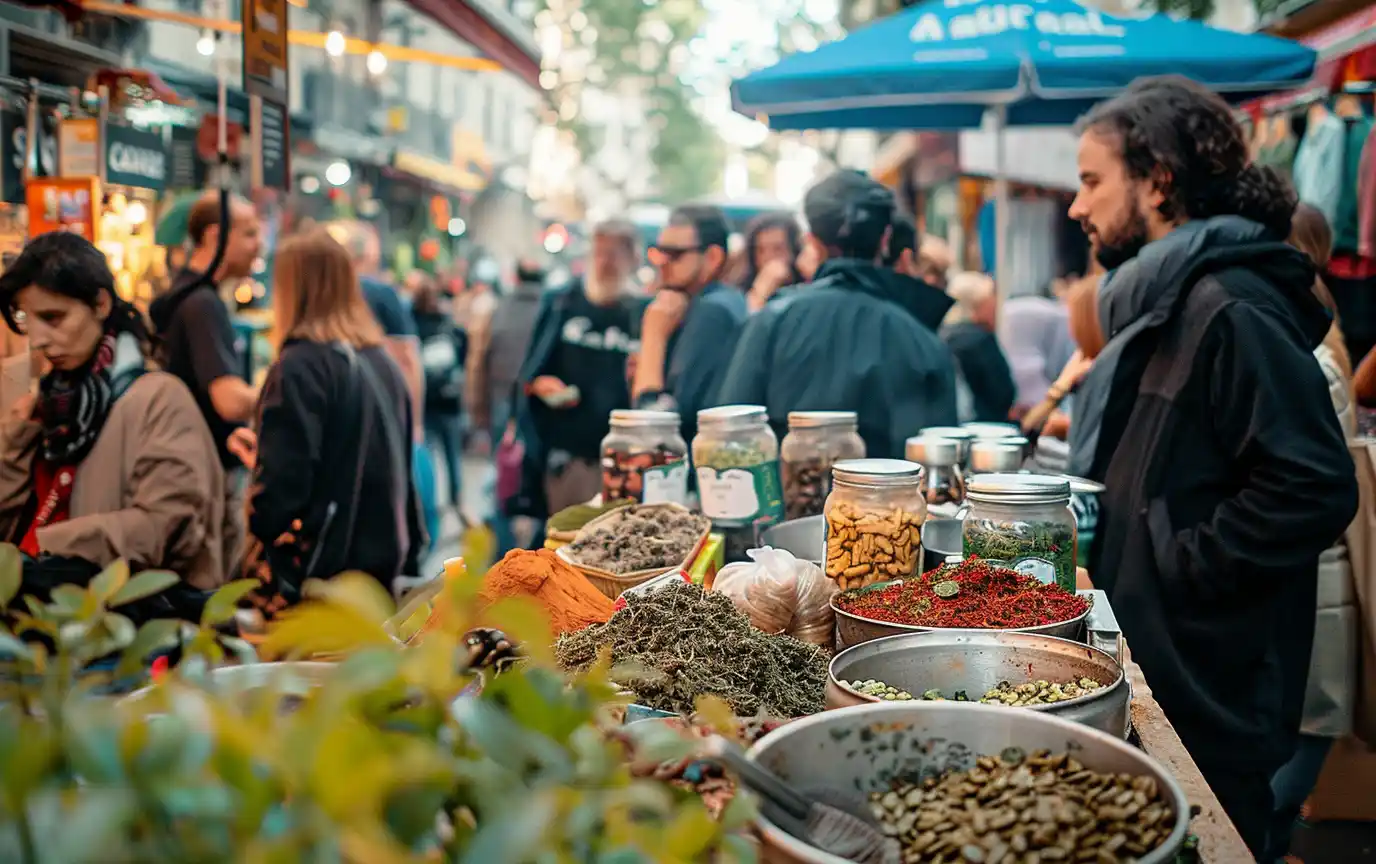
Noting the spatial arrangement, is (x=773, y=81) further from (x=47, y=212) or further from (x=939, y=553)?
(x=939, y=553)

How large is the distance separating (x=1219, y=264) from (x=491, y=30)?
217 inches

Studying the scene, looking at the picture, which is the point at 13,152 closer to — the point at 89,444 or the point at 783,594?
the point at 89,444

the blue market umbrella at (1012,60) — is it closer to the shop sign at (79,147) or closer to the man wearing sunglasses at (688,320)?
the man wearing sunglasses at (688,320)

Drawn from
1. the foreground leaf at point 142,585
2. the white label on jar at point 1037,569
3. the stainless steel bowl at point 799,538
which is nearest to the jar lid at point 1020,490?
Answer: the white label on jar at point 1037,569

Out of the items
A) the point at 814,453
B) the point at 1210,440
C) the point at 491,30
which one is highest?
the point at 491,30

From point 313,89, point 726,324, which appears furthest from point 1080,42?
point 313,89

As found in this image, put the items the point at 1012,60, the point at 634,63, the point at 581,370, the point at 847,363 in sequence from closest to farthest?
1. the point at 847,363
2. the point at 1012,60
3. the point at 581,370
4. the point at 634,63

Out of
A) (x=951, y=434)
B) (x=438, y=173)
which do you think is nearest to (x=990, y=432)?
(x=951, y=434)

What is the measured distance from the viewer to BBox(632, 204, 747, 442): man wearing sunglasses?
5.88m

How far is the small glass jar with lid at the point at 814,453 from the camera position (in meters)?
3.59

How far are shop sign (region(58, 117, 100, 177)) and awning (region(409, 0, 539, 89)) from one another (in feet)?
7.23

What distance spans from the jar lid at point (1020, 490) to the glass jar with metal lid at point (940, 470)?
813 mm

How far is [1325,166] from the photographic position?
7191 millimetres

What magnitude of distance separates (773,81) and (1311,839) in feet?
13.7
